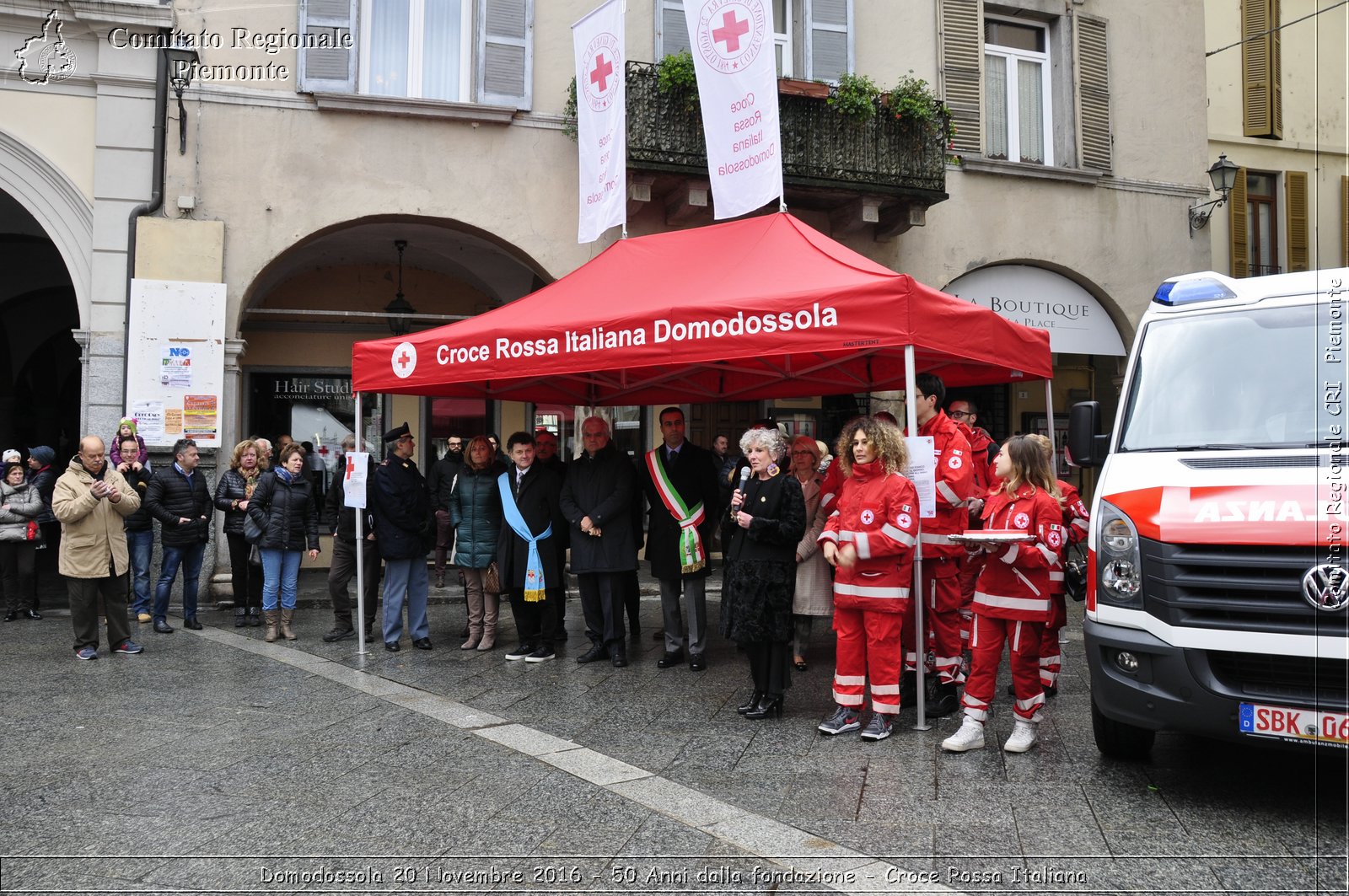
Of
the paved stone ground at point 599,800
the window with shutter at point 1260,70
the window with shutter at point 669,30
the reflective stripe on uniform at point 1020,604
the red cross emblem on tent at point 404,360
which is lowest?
the paved stone ground at point 599,800

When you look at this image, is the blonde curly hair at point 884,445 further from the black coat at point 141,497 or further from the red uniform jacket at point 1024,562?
the black coat at point 141,497

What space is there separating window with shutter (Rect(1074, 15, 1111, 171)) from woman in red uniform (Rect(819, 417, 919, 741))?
33.7ft

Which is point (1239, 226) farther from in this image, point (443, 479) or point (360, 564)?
point (360, 564)

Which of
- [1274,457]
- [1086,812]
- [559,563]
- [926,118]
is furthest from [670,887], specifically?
[926,118]

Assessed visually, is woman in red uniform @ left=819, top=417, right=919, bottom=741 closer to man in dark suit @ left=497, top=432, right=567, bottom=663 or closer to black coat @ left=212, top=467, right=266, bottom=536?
man in dark suit @ left=497, top=432, right=567, bottom=663

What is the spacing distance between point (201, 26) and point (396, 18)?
2.11m

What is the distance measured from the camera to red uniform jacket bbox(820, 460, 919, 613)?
5.49 meters

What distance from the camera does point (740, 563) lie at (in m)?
6.08

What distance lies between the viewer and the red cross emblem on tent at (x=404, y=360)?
26.0 feet

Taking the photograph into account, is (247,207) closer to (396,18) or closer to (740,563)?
(396,18)

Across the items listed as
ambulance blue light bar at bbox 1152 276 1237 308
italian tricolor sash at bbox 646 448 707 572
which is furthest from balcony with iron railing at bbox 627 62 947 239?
ambulance blue light bar at bbox 1152 276 1237 308

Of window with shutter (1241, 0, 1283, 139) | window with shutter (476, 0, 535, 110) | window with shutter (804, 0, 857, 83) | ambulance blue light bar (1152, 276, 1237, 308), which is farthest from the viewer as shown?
window with shutter (1241, 0, 1283, 139)

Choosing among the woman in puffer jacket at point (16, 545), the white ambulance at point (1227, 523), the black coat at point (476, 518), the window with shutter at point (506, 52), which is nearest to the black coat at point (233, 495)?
the woman in puffer jacket at point (16, 545)

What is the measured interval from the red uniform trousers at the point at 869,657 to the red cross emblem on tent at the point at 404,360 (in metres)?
3.97
